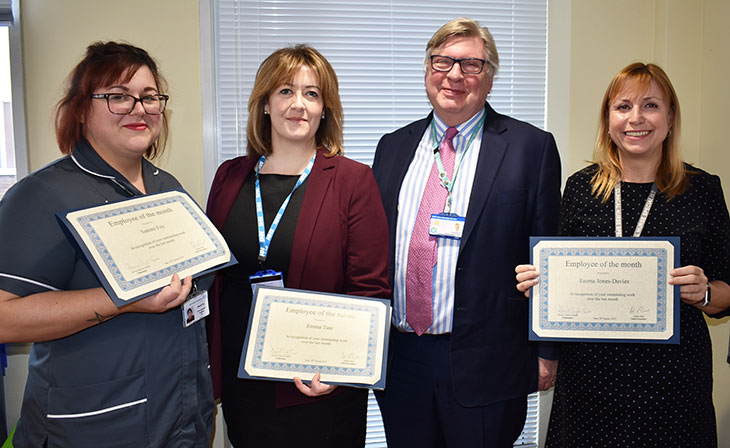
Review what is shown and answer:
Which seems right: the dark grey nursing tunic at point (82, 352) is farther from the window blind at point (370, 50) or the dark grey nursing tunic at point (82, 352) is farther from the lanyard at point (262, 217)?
the window blind at point (370, 50)

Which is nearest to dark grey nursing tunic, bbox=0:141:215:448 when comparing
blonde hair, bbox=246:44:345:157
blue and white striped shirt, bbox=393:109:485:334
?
→ blonde hair, bbox=246:44:345:157

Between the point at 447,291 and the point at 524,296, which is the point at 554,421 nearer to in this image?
the point at 524,296

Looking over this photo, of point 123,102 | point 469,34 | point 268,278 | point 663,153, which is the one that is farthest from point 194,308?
Result: point 663,153

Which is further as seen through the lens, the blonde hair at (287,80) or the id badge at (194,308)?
the blonde hair at (287,80)

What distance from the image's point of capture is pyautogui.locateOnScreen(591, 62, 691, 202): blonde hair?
71.1 inches

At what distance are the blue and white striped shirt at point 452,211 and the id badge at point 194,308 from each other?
0.77 meters

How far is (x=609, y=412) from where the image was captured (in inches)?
71.9

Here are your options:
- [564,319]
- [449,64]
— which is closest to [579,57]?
[449,64]

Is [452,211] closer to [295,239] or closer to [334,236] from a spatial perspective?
[334,236]

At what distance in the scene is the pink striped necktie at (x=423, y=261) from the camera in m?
1.88

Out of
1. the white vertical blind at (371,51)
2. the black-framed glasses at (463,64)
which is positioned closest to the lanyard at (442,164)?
the black-framed glasses at (463,64)

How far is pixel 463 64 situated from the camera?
1967 millimetres

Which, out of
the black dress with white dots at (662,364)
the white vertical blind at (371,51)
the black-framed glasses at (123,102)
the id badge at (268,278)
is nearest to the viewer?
the black-framed glasses at (123,102)

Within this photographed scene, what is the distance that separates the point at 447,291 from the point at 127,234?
116cm
